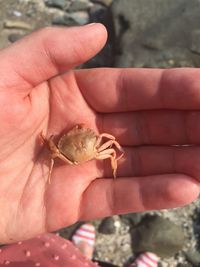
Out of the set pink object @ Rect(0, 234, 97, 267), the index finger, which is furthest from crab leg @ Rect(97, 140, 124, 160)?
pink object @ Rect(0, 234, 97, 267)

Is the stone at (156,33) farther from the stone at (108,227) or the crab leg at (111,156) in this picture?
the crab leg at (111,156)

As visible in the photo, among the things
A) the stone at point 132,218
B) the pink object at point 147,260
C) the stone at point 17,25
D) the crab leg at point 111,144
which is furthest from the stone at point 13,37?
the crab leg at point 111,144

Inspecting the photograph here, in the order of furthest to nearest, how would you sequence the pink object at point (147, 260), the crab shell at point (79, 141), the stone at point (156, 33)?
1. the stone at point (156, 33)
2. the pink object at point (147, 260)
3. the crab shell at point (79, 141)

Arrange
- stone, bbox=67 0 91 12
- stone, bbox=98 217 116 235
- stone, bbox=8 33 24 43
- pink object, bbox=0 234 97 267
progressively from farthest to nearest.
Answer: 1. stone, bbox=67 0 91 12
2. stone, bbox=8 33 24 43
3. stone, bbox=98 217 116 235
4. pink object, bbox=0 234 97 267

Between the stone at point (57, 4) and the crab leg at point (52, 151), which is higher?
the stone at point (57, 4)

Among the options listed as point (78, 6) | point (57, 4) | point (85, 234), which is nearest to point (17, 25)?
point (57, 4)

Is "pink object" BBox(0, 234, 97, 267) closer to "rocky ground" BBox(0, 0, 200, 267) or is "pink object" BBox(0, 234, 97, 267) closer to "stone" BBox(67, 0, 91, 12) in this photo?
"rocky ground" BBox(0, 0, 200, 267)
